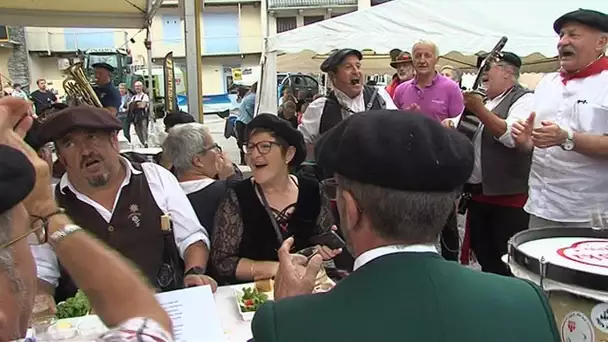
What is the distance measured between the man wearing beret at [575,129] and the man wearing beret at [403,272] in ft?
5.59

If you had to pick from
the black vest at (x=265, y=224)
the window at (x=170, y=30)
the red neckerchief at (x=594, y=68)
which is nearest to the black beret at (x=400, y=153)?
the black vest at (x=265, y=224)

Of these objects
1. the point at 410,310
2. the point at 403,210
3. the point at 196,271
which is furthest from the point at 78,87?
the point at 410,310

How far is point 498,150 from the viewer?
3906 mm

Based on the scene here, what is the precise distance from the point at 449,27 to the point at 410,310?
550 centimetres

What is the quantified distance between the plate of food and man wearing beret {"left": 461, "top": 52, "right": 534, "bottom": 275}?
186 centimetres

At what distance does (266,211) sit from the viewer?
9.50 ft

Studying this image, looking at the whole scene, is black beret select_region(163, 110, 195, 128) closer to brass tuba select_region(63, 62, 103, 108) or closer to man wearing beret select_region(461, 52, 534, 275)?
brass tuba select_region(63, 62, 103, 108)

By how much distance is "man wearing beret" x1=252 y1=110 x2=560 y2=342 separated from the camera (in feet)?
3.90

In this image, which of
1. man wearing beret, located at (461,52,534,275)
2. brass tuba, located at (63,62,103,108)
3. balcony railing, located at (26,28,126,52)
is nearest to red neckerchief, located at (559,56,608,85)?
man wearing beret, located at (461,52,534,275)

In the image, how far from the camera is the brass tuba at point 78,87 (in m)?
5.88

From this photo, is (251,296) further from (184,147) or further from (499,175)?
(499,175)

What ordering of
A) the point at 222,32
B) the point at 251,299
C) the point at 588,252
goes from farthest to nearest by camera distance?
the point at 222,32 → the point at 251,299 → the point at 588,252

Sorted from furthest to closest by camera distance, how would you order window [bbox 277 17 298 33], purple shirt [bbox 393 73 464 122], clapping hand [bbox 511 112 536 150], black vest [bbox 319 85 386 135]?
window [bbox 277 17 298 33]
purple shirt [bbox 393 73 464 122]
black vest [bbox 319 85 386 135]
clapping hand [bbox 511 112 536 150]

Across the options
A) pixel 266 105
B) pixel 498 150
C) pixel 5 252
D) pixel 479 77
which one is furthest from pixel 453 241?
pixel 266 105
